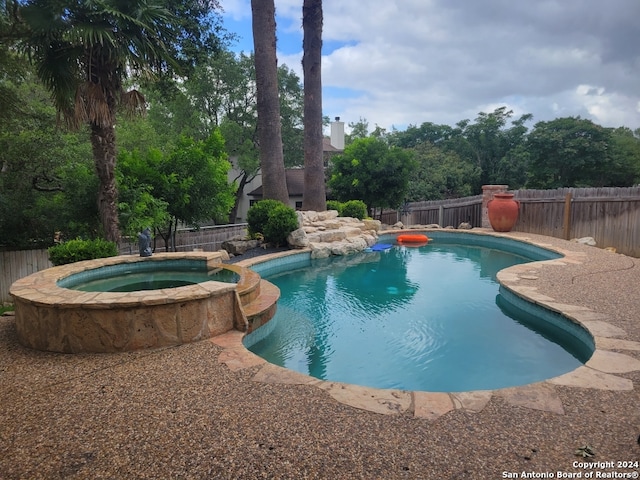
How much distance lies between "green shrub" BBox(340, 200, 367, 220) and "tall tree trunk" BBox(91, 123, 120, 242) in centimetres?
909

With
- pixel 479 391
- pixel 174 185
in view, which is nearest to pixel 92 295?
pixel 479 391

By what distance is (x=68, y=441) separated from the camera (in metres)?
2.54

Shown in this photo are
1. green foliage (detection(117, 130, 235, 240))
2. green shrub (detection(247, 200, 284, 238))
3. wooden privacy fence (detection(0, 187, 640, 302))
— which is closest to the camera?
green foliage (detection(117, 130, 235, 240))

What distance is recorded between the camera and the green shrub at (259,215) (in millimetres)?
11531

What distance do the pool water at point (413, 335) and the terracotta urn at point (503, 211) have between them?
542 centimetres

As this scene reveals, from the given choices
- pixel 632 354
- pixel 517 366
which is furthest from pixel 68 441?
pixel 632 354

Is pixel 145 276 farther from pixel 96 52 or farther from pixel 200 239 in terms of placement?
pixel 200 239

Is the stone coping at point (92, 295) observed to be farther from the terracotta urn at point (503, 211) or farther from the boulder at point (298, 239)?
the terracotta urn at point (503, 211)

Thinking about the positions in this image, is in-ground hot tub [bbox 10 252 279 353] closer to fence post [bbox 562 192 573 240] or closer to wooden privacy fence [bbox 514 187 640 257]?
wooden privacy fence [bbox 514 187 640 257]

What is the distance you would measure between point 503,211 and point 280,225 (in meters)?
7.83

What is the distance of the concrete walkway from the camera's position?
7.39ft

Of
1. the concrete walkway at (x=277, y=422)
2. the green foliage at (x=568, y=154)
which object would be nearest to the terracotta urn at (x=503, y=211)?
the concrete walkway at (x=277, y=422)

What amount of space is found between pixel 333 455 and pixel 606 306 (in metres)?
4.91

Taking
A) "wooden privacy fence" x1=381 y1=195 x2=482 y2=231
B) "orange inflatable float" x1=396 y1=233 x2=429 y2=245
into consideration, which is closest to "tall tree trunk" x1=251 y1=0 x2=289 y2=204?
"orange inflatable float" x1=396 y1=233 x2=429 y2=245
